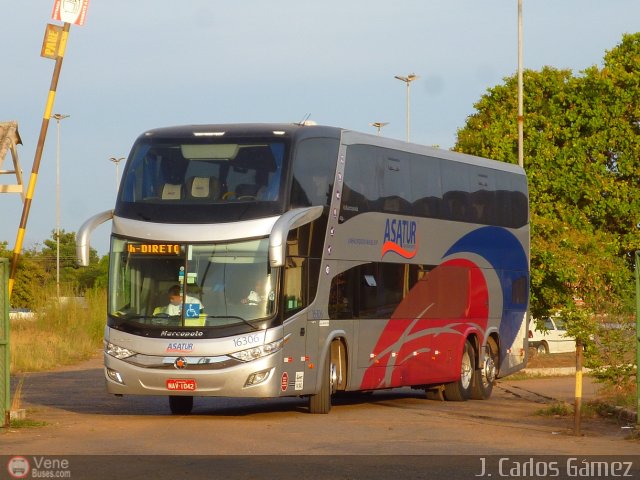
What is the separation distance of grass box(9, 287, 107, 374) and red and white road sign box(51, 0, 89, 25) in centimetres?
1758

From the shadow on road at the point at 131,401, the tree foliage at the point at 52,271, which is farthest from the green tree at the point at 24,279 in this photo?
the shadow on road at the point at 131,401

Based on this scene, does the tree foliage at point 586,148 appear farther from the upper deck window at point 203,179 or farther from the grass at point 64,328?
the upper deck window at point 203,179

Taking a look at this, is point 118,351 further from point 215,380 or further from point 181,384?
point 215,380

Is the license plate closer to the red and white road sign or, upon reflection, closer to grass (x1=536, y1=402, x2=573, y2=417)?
grass (x1=536, y1=402, x2=573, y2=417)

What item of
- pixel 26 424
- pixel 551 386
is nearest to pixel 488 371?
pixel 551 386

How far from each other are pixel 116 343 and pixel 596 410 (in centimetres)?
690

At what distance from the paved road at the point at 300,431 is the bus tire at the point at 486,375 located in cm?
58

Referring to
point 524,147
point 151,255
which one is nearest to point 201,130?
point 151,255

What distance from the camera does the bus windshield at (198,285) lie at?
19.1 meters

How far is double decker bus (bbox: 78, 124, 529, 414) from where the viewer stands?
19.1 meters

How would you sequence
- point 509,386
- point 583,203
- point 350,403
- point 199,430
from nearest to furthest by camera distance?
point 199,430 < point 350,403 < point 509,386 < point 583,203

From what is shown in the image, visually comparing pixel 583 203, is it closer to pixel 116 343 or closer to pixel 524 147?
pixel 524 147

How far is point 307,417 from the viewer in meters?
20.0

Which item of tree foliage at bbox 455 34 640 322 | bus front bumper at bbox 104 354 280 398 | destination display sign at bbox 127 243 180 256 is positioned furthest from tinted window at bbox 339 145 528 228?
tree foliage at bbox 455 34 640 322
